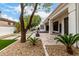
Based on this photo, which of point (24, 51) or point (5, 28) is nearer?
point (24, 51)

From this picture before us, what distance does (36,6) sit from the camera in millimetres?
11391

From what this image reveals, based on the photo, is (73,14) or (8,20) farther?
(8,20)

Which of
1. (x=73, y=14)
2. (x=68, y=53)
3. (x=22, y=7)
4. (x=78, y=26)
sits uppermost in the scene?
(x=22, y=7)

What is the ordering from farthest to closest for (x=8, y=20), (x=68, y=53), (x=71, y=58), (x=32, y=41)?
(x=8, y=20) → (x=32, y=41) → (x=68, y=53) → (x=71, y=58)

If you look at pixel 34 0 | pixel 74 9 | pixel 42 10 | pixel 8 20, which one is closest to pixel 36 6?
pixel 42 10

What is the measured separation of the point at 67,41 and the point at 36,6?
15.9 ft

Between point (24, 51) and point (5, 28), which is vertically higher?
point (5, 28)

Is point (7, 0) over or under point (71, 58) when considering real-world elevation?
over

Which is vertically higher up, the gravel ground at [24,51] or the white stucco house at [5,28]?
the white stucco house at [5,28]

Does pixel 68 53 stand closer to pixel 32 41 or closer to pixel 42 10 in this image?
pixel 32 41

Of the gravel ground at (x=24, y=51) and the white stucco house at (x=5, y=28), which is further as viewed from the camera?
the white stucco house at (x=5, y=28)

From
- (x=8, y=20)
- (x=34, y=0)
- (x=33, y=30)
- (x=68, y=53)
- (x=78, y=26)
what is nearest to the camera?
(x=34, y=0)

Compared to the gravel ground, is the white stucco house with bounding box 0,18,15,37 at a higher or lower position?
higher

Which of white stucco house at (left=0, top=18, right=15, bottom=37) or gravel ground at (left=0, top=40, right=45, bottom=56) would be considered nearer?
gravel ground at (left=0, top=40, right=45, bottom=56)
